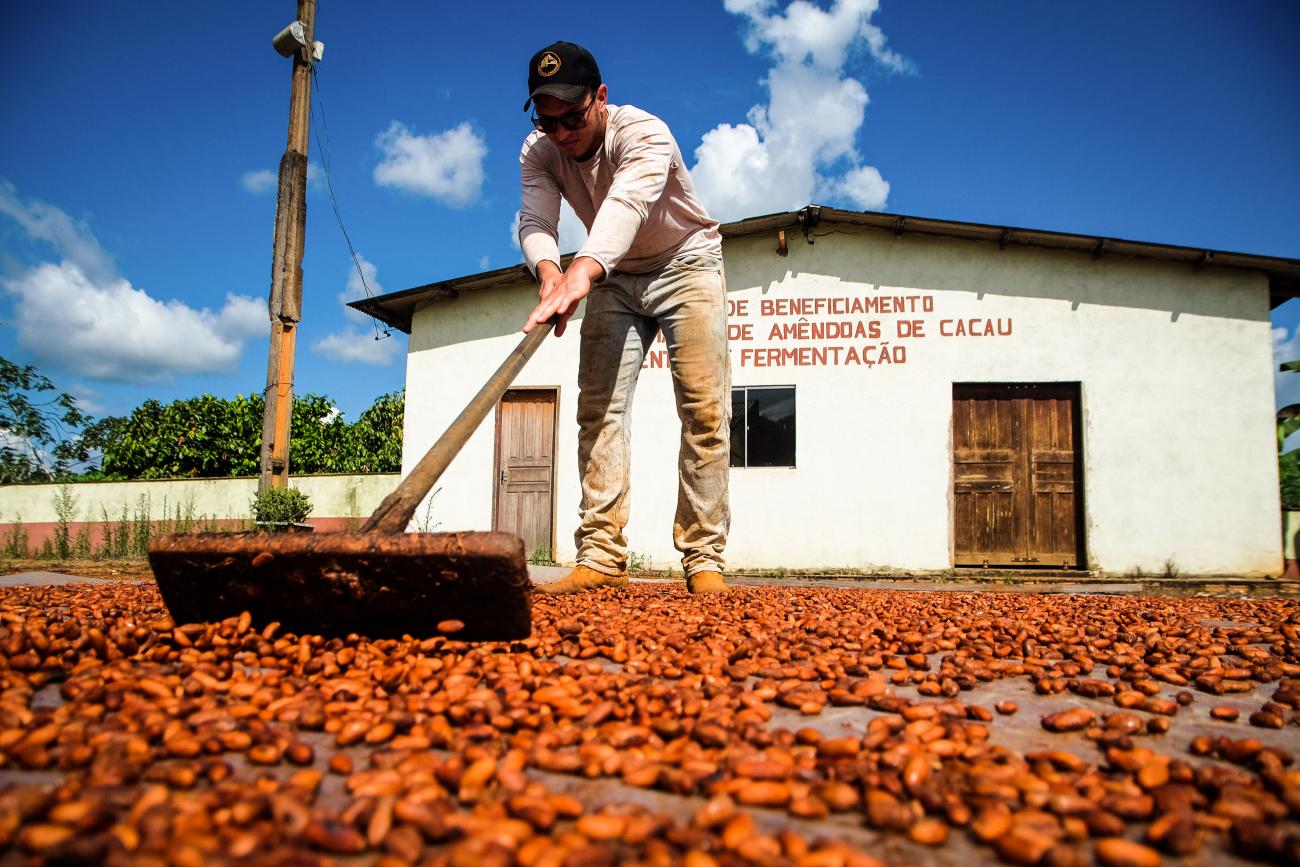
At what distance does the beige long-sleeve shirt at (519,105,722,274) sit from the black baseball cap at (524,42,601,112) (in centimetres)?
28

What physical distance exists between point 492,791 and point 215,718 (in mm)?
556

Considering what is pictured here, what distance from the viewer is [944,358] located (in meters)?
8.10

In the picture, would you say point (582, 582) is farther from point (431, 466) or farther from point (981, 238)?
point (981, 238)

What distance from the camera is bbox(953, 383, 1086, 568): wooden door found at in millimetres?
7918

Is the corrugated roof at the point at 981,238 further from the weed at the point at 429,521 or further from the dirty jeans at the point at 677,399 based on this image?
the dirty jeans at the point at 677,399

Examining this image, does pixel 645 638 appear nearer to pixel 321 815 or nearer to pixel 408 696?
pixel 408 696

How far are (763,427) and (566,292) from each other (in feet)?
19.6

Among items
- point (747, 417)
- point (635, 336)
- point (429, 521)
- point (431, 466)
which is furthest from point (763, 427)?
point (431, 466)

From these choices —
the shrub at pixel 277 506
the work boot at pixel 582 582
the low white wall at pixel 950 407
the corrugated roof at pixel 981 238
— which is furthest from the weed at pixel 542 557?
the work boot at pixel 582 582

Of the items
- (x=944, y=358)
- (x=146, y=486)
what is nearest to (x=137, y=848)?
(x=944, y=358)

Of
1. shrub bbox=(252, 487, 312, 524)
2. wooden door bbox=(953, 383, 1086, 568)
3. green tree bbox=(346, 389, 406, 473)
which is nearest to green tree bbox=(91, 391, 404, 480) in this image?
green tree bbox=(346, 389, 406, 473)

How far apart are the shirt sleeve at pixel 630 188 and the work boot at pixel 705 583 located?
1339mm

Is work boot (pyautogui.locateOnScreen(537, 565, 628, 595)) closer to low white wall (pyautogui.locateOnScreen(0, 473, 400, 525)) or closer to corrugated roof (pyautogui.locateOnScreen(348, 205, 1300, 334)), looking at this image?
corrugated roof (pyautogui.locateOnScreen(348, 205, 1300, 334))

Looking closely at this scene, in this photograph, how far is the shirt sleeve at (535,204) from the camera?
3.25 metres
